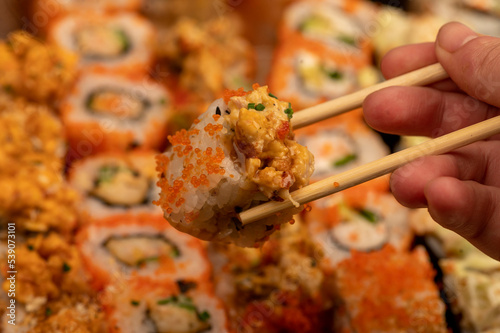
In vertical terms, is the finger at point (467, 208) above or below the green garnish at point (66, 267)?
below

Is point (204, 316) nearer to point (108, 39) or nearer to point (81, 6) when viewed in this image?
point (108, 39)

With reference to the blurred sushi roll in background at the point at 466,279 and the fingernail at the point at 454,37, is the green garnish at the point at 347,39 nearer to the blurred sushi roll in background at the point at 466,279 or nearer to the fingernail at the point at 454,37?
the blurred sushi roll in background at the point at 466,279

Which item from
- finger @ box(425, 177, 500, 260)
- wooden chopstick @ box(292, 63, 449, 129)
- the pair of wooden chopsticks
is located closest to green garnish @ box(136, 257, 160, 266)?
the pair of wooden chopsticks

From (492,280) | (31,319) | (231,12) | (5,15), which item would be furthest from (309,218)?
(5,15)

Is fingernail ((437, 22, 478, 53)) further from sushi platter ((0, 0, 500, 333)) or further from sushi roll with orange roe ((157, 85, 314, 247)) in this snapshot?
sushi roll with orange roe ((157, 85, 314, 247))

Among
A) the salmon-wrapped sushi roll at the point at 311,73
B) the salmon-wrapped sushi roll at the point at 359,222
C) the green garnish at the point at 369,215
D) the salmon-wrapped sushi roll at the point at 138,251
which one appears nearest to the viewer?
the salmon-wrapped sushi roll at the point at 138,251

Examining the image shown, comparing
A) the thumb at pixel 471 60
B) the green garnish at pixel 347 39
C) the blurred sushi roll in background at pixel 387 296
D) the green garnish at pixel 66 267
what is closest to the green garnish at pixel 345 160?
the blurred sushi roll in background at pixel 387 296

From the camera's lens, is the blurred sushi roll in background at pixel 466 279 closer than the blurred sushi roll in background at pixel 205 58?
Yes
